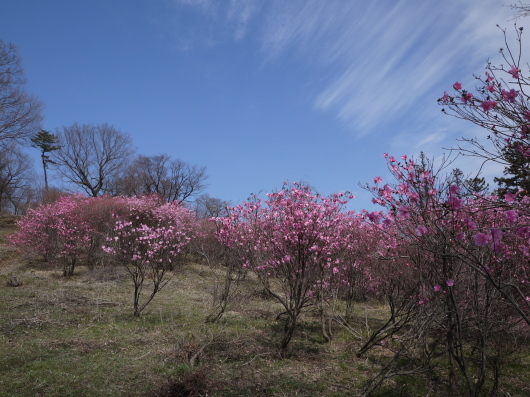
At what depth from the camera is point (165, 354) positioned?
5.93 metres

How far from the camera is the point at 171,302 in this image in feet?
35.9

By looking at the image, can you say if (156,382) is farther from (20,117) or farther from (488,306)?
(20,117)

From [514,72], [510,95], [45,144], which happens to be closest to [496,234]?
[510,95]

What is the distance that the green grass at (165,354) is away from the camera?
4844 millimetres

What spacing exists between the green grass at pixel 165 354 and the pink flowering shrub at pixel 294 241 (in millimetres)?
922

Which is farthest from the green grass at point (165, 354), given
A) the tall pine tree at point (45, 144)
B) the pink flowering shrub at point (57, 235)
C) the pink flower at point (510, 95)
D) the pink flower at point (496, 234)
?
the tall pine tree at point (45, 144)

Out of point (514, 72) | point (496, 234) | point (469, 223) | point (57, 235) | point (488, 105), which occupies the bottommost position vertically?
point (57, 235)

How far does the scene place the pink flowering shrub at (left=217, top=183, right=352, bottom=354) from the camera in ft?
21.0

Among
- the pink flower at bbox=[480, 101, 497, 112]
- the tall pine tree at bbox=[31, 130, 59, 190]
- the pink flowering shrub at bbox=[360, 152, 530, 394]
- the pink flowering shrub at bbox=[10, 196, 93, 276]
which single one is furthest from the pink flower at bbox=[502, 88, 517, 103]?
the tall pine tree at bbox=[31, 130, 59, 190]

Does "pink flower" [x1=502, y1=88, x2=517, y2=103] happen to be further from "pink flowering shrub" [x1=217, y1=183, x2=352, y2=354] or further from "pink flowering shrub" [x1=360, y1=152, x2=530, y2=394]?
"pink flowering shrub" [x1=217, y1=183, x2=352, y2=354]

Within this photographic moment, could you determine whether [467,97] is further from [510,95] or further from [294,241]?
[294,241]

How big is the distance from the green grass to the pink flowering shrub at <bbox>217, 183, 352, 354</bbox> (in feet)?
3.03

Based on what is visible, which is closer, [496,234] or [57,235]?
[496,234]

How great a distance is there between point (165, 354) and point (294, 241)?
2.88m
